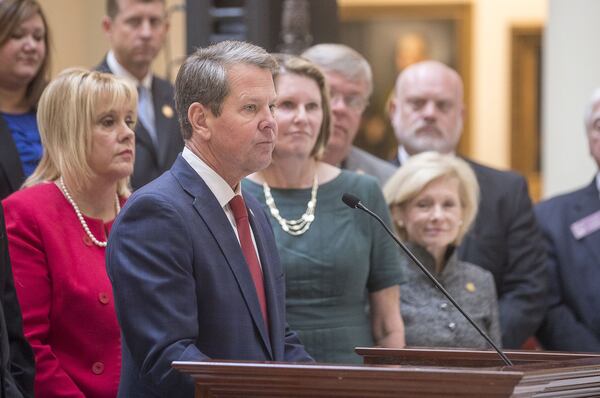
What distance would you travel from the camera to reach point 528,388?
237 centimetres

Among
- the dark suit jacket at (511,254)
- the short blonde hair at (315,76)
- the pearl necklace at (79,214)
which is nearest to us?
the pearl necklace at (79,214)

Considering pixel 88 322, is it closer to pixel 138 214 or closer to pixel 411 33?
pixel 138 214

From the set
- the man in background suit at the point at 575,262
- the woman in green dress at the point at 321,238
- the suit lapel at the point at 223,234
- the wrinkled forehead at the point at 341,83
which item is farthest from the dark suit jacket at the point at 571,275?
the suit lapel at the point at 223,234

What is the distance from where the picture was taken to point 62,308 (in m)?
3.35

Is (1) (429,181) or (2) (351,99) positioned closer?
(1) (429,181)

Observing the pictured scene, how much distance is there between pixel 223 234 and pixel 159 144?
2.11m

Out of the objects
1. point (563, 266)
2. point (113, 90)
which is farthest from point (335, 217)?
point (563, 266)

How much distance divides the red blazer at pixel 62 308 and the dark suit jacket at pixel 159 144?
1.22 metres

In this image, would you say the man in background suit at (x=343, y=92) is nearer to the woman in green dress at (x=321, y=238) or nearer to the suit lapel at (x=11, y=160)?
the woman in green dress at (x=321, y=238)

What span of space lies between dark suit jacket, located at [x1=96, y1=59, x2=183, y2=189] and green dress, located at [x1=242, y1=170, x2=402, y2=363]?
886 millimetres

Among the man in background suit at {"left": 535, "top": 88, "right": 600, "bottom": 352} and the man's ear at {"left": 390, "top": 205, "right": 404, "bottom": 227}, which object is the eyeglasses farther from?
the man in background suit at {"left": 535, "top": 88, "right": 600, "bottom": 352}

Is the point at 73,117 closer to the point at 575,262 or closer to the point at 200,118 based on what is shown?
the point at 200,118

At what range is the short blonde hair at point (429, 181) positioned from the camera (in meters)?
4.45

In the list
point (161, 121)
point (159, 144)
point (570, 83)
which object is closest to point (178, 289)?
point (159, 144)
